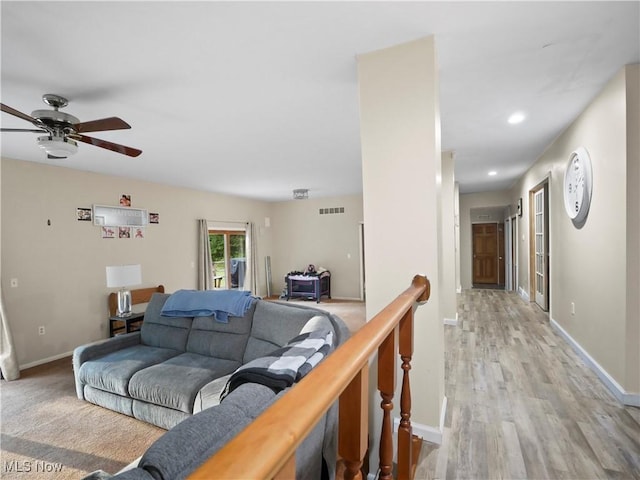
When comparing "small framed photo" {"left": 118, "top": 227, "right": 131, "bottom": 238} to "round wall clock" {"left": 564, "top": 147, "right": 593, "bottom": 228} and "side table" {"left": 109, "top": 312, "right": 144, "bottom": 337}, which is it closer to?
"side table" {"left": 109, "top": 312, "right": 144, "bottom": 337}

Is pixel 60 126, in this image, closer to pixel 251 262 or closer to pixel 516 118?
pixel 516 118

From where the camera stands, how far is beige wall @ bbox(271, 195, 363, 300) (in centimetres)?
761

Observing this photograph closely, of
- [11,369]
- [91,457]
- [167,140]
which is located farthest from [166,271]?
[91,457]

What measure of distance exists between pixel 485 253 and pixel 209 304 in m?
7.83

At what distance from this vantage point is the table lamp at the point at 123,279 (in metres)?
3.87

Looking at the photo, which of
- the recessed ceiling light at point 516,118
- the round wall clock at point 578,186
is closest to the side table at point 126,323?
the recessed ceiling light at point 516,118

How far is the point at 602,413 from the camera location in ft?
6.91

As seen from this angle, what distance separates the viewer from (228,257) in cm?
723

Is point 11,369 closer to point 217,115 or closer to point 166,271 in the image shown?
point 166,271

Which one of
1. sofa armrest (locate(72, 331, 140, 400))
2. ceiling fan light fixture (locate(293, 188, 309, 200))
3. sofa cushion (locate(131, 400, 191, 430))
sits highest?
ceiling fan light fixture (locate(293, 188, 309, 200))

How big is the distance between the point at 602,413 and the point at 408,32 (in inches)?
110

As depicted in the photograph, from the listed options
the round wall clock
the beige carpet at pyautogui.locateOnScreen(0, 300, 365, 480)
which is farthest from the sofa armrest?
the round wall clock

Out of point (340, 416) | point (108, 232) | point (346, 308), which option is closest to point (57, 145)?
point (340, 416)

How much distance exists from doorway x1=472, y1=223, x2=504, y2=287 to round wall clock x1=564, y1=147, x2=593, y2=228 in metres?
5.31
